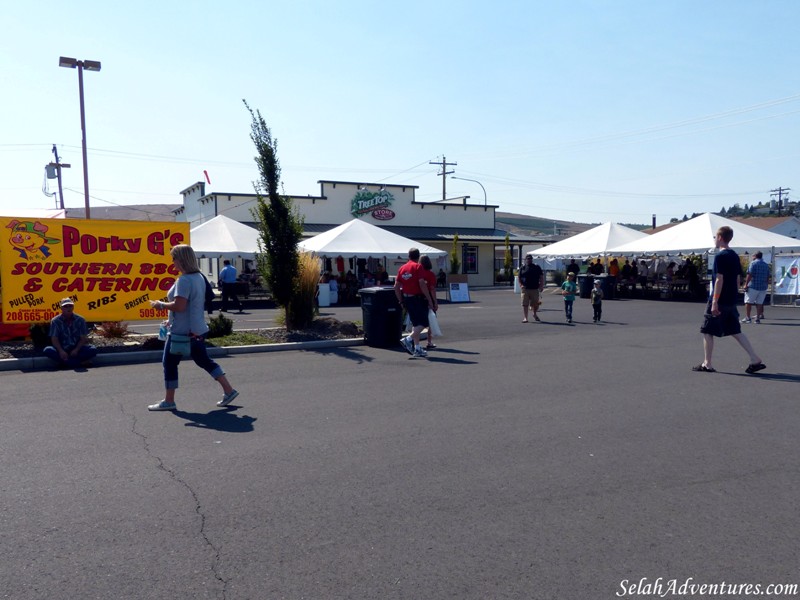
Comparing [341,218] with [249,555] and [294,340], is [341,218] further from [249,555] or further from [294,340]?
[249,555]

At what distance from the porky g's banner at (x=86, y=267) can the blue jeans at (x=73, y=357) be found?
1.20m

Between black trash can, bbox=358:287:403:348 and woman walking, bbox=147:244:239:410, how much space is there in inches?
226

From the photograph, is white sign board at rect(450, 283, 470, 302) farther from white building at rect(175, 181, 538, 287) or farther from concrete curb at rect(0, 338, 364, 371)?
concrete curb at rect(0, 338, 364, 371)

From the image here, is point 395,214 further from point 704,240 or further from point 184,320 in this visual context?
point 184,320

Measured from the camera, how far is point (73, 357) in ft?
34.8

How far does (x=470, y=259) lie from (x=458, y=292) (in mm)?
16905

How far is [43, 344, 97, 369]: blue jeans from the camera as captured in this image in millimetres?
10578

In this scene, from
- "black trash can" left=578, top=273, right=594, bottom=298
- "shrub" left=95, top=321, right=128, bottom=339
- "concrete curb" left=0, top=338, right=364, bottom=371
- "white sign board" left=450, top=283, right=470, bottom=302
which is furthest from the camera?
"black trash can" left=578, top=273, right=594, bottom=298

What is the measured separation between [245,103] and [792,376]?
33.6 feet

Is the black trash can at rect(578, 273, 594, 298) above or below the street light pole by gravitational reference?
below

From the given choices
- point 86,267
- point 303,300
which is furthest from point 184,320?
point 303,300

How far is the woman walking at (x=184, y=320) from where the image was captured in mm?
7461

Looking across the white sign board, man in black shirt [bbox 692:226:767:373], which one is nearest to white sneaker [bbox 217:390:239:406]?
man in black shirt [bbox 692:226:767:373]

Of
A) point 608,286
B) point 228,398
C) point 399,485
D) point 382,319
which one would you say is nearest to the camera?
point 399,485
